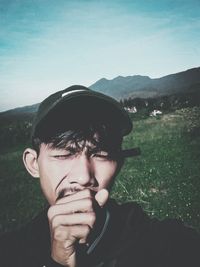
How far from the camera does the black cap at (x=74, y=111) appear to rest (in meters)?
1.89

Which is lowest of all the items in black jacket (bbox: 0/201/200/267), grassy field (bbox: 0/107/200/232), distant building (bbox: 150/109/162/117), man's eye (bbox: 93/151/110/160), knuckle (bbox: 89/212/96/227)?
grassy field (bbox: 0/107/200/232)

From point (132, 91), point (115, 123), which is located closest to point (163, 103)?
point (132, 91)

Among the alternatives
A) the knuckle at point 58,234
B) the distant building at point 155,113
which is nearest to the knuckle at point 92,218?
the knuckle at point 58,234

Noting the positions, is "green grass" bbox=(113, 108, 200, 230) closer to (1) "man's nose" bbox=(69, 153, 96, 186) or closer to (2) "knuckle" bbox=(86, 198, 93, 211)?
(1) "man's nose" bbox=(69, 153, 96, 186)

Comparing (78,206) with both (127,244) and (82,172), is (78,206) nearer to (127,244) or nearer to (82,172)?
(82,172)

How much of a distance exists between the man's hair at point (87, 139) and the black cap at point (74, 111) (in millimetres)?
39

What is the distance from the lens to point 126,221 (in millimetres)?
2004

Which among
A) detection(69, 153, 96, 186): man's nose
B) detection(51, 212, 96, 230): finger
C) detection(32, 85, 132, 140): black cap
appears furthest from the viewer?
detection(32, 85, 132, 140): black cap

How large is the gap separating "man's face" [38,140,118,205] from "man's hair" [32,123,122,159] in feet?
0.12

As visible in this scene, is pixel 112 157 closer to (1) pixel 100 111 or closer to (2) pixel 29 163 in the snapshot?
(1) pixel 100 111

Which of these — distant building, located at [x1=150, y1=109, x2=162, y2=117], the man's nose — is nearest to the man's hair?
the man's nose

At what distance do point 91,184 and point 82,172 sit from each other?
0.10 m

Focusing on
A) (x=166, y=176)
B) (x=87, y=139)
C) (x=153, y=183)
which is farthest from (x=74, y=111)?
(x=166, y=176)

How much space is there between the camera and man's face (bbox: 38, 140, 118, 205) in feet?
5.60
